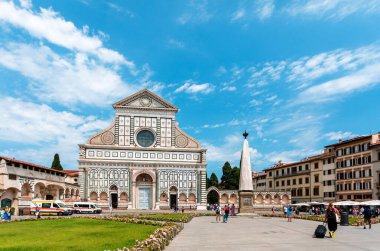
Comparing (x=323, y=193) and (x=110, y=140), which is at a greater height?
(x=110, y=140)

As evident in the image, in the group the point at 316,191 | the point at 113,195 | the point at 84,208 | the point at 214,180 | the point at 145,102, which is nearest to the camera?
the point at 84,208

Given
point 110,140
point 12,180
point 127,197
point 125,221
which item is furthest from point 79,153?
Answer: point 125,221

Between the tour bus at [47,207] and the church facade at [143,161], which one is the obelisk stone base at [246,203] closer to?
the tour bus at [47,207]

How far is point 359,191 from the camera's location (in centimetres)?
5881

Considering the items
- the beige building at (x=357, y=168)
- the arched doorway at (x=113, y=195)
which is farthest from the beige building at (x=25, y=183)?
the beige building at (x=357, y=168)

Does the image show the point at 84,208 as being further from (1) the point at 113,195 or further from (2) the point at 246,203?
(2) the point at 246,203

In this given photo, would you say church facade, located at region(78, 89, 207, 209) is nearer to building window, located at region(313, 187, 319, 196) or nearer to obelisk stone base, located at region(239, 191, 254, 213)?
building window, located at region(313, 187, 319, 196)

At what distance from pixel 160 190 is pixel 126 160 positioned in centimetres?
734

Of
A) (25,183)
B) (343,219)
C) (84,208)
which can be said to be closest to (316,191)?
(84,208)

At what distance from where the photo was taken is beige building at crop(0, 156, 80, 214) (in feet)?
141

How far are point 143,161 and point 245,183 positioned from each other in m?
30.7

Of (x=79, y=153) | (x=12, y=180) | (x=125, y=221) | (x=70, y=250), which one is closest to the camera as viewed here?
(x=70, y=250)

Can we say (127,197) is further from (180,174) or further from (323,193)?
(323,193)

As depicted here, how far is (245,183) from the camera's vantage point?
39719 millimetres
